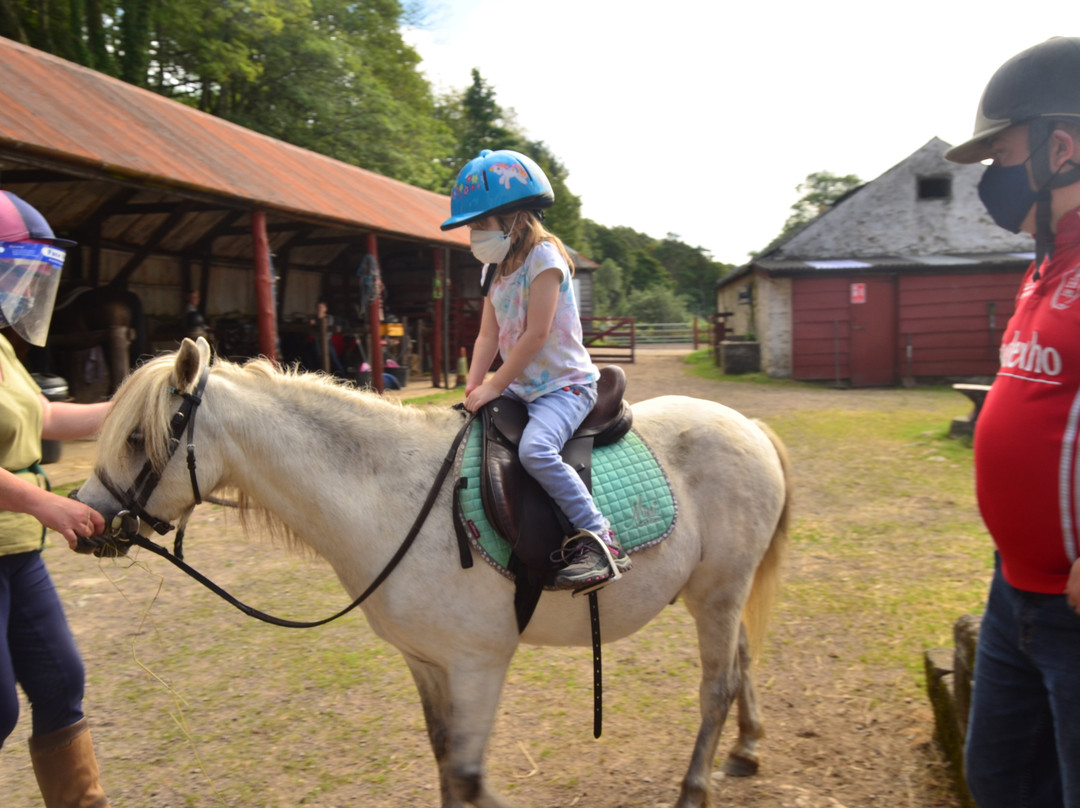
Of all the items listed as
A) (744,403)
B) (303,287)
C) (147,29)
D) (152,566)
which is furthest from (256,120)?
(152,566)

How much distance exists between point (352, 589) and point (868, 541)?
4560mm

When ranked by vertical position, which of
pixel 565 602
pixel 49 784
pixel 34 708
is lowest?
pixel 49 784

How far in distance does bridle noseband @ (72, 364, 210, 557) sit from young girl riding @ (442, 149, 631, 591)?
0.87 metres

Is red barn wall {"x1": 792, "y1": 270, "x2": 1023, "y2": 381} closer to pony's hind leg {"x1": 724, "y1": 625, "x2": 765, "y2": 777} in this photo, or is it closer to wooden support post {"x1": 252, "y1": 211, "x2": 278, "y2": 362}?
wooden support post {"x1": 252, "y1": 211, "x2": 278, "y2": 362}

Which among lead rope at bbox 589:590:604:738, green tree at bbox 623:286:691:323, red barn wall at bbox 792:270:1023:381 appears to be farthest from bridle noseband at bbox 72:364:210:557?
green tree at bbox 623:286:691:323

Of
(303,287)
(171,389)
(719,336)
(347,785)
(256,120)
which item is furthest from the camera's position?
(256,120)

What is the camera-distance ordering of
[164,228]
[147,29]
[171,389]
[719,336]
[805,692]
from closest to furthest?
[171,389], [805,692], [164,228], [147,29], [719,336]

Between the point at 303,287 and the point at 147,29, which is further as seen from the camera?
the point at 147,29

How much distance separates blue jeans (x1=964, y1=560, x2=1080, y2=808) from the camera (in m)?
1.48

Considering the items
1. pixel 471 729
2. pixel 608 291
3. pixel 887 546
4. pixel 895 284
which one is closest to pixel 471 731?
pixel 471 729

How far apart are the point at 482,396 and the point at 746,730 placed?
71.5 inches

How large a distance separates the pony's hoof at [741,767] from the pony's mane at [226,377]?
5.95ft

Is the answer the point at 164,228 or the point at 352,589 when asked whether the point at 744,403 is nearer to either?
the point at 164,228

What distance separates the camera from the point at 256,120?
26109mm
